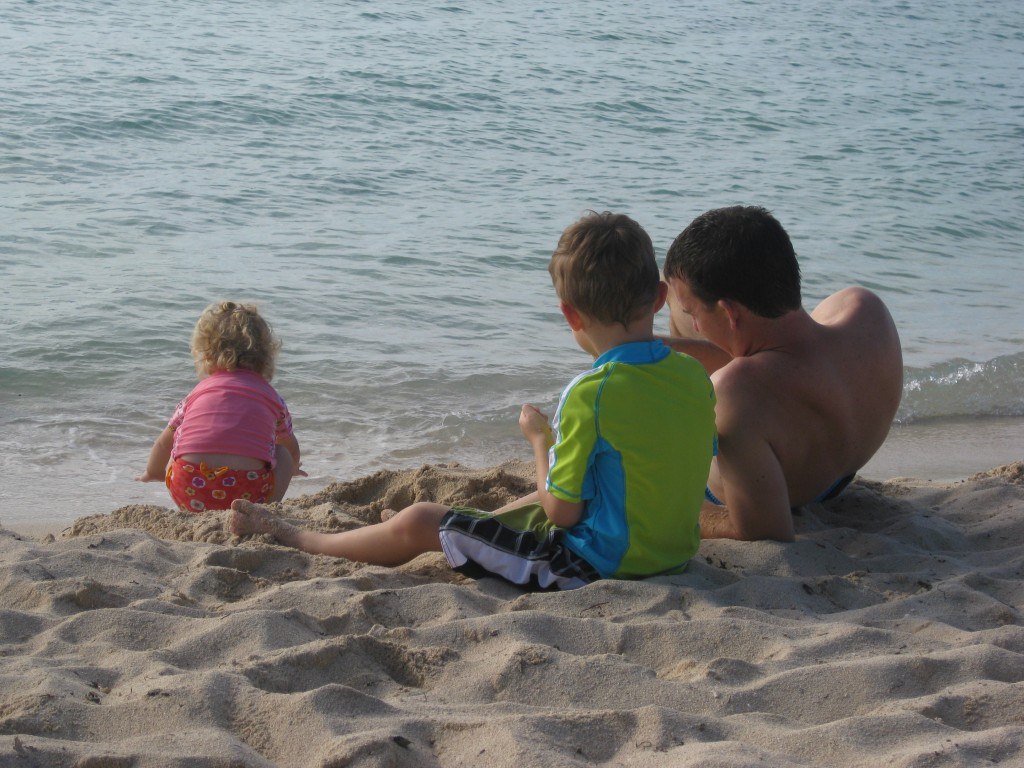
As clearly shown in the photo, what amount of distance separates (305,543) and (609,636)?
119 cm

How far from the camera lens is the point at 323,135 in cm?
1313

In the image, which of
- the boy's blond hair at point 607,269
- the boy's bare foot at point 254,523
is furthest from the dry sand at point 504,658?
the boy's blond hair at point 607,269

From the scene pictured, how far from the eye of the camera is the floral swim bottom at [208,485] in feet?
13.7

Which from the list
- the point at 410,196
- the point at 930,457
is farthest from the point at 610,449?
the point at 410,196

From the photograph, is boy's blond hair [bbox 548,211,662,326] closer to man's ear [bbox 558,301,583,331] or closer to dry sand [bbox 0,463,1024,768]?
man's ear [bbox 558,301,583,331]

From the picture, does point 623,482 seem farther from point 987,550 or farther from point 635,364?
point 987,550

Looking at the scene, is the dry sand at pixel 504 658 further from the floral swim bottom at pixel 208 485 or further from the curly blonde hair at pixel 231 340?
the curly blonde hair at pixel 231 340

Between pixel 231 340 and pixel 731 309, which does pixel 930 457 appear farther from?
pixel 231 340

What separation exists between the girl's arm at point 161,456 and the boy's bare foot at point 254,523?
98 cm

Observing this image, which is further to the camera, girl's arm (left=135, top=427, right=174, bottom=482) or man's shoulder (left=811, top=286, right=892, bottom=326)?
girl's arm (left=135, top=427, right=174, bottom=482)

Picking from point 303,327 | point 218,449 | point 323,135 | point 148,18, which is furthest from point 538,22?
point 218,449

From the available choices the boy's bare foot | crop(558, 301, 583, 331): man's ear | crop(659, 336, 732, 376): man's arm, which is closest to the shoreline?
the boy's bare foot

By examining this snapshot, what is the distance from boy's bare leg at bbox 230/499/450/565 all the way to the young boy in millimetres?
88

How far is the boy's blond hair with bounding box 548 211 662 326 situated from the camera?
2916 mm
